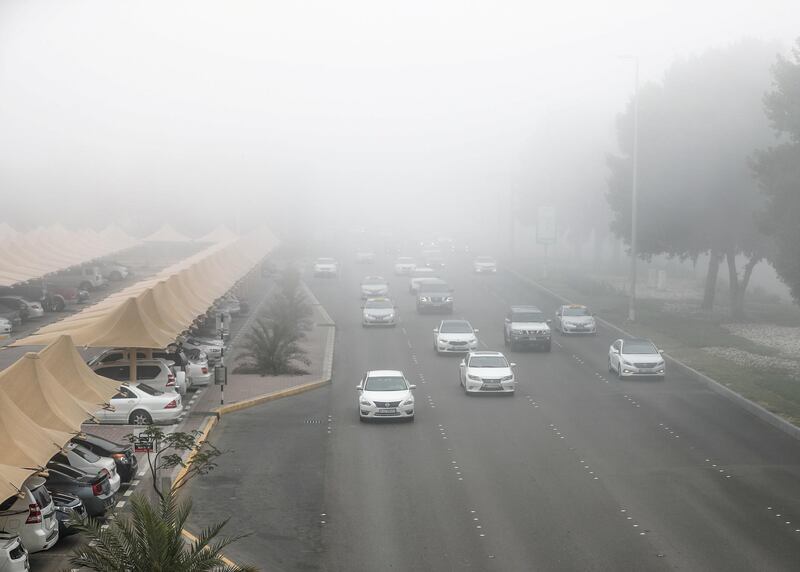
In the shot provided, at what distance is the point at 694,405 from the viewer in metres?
34.3

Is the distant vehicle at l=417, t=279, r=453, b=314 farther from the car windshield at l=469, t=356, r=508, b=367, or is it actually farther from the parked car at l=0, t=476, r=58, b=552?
the parked car at l=0, t=476, r=58, b=552

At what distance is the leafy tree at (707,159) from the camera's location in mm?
58688

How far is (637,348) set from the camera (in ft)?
131

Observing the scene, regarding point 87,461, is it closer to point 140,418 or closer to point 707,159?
point 140,418

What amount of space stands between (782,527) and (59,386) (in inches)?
566

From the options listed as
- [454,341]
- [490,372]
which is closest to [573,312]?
[454,341]

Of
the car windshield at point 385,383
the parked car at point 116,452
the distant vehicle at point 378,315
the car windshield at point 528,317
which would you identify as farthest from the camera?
the distant vehicle at point 378,315

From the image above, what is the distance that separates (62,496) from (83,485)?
0.70 metres

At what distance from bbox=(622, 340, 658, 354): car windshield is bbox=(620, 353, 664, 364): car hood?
0.61ft

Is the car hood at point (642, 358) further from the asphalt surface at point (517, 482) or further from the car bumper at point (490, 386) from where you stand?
the car bumper at point (490, 386)

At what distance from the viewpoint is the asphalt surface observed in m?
19.1

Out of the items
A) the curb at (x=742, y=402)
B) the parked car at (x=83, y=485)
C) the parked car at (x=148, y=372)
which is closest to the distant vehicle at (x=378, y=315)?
the curb at (x=742, y=402)

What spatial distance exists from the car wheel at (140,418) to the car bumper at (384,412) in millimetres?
5661

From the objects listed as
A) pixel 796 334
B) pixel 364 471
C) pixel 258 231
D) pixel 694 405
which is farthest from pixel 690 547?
pixel 258 231
